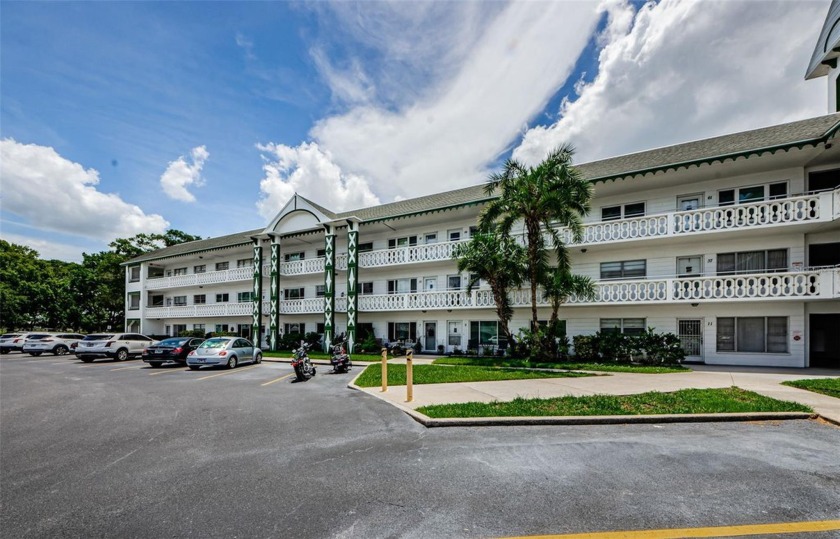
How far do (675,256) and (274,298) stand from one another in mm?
25441

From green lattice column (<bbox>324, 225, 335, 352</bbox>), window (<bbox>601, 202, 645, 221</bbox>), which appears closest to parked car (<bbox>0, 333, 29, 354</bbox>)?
green lattice column (<bbox>324, 225, 335, 352</bbox>)

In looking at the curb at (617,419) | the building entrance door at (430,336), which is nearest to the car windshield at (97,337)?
the building entrance door at (430,336)

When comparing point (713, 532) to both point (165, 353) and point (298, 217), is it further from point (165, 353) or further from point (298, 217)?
point (298, 217)

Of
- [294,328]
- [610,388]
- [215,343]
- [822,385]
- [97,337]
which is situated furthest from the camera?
[294,328]

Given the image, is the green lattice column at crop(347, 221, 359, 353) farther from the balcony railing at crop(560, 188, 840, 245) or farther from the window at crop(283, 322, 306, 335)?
the balcony railing at crop(560, 188, 840, 245)

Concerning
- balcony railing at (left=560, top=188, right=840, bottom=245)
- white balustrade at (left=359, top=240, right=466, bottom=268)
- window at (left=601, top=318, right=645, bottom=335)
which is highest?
balcony railing at (left=560, top=188, right=840, bottom=245)

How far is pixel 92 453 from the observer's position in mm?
6113

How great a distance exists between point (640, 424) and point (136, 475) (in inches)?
334

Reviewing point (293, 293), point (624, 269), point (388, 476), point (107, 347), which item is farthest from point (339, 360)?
point (107, 347)

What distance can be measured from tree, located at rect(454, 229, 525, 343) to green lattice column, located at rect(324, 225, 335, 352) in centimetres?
1087

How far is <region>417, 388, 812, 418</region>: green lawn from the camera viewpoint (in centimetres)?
756

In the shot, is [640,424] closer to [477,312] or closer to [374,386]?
[374,386]

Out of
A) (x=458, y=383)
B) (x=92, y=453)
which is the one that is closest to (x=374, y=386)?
(x=458, y=383)

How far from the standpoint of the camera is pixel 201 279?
33938mm
